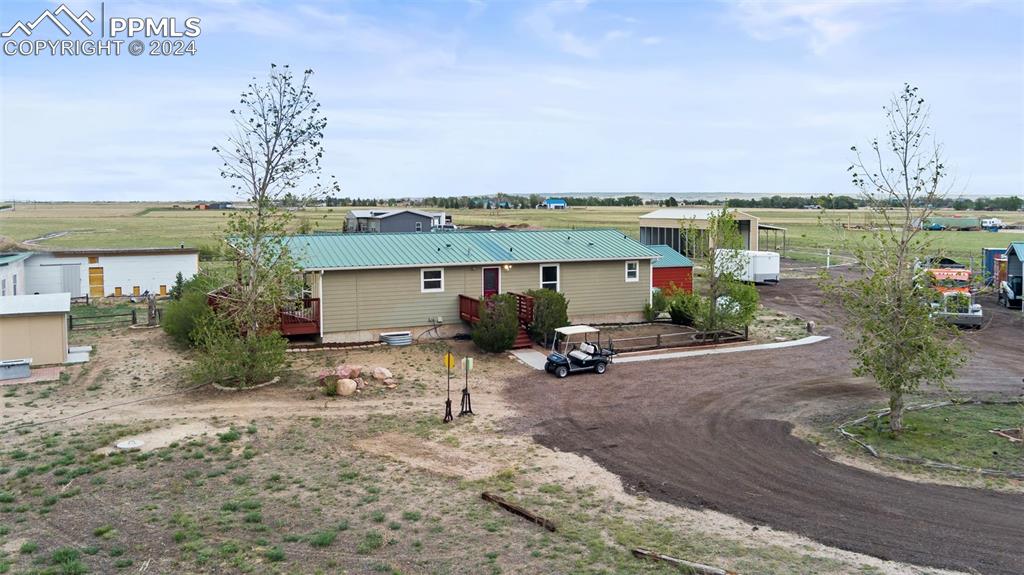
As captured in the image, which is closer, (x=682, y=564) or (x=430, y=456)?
(x=682, y=564)

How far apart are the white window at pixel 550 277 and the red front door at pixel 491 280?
1.78 metres

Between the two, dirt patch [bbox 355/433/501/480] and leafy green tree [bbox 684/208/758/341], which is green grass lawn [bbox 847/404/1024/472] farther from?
leafy green tree [bbox 684/208/758/341]

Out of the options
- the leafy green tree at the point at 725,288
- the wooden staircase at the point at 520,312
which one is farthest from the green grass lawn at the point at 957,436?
the wooden staircase at the point at 520,312

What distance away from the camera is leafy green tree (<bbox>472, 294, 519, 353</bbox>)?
80.9ft

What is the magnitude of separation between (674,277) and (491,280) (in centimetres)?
1122

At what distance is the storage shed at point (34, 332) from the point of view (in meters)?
22.0

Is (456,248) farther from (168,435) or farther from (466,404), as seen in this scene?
(168,435)

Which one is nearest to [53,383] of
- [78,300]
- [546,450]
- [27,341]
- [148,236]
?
[27,341]

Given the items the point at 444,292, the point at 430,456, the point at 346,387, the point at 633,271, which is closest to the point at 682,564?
the point at 430,456

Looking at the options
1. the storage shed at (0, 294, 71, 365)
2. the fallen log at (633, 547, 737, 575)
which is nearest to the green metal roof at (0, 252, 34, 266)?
the storage shed at (0, 294, 71, 365)

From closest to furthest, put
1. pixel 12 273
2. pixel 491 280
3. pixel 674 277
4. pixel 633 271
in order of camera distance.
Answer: pixel 491 280
pixel 633 271
pixel 12 273
pixel 674 277

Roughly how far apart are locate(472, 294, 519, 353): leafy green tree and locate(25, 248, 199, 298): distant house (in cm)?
1935

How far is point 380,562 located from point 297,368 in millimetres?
13282

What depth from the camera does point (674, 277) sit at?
35.8m
